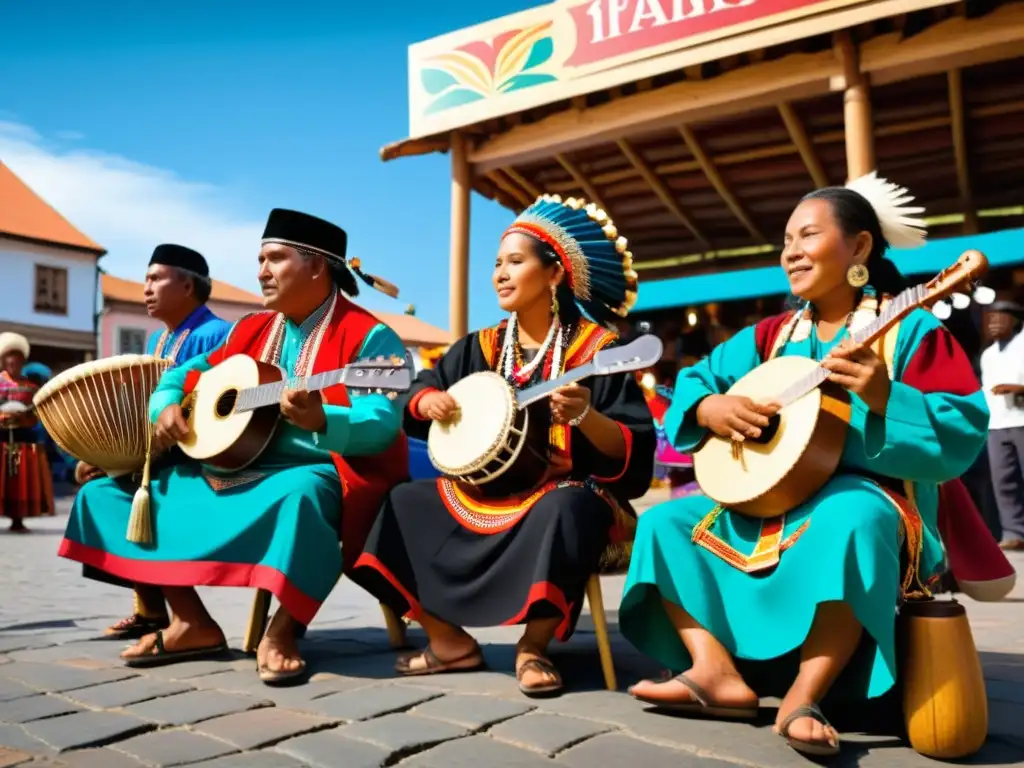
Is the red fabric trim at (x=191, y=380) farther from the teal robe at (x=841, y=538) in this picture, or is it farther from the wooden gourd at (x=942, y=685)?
the wooden gourd at (x=942, y=685)

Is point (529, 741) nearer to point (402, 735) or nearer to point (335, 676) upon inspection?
point (402, 735)

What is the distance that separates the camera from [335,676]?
3.13 m

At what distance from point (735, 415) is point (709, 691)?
0.73 m

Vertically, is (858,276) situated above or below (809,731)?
above

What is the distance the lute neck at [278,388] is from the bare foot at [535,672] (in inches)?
41.2

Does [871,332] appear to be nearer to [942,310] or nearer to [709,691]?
[942,310]

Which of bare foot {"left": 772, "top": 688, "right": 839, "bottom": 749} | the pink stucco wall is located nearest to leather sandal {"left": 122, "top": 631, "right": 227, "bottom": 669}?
bare foot {"left": 772, "top": 688, "right": 839, "bottom": 749}

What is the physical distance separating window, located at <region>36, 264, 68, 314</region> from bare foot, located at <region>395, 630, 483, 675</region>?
27521 millimetres

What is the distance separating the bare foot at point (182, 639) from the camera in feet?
10.9

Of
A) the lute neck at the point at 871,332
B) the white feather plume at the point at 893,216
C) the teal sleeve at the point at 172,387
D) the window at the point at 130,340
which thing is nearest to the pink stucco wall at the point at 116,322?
the window at the point at 130,340

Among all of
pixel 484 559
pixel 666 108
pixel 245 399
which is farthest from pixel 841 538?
pixel 666 108

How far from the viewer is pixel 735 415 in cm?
254

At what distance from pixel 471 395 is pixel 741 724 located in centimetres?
129

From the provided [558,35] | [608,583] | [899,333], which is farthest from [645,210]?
[899,333]
